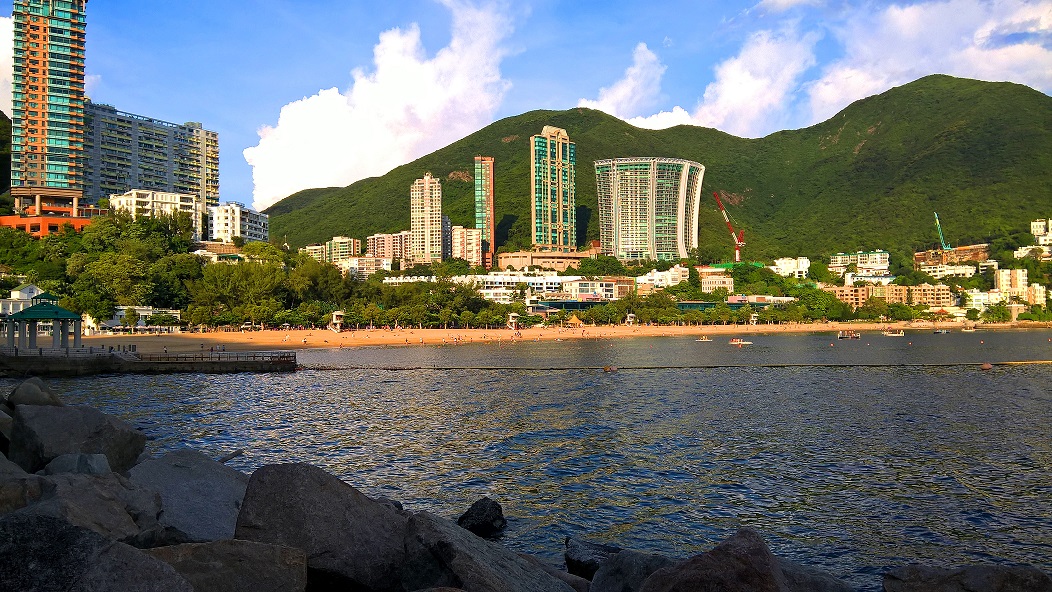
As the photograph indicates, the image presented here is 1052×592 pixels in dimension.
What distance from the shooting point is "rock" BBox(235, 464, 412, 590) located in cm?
781

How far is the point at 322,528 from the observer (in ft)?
26.1

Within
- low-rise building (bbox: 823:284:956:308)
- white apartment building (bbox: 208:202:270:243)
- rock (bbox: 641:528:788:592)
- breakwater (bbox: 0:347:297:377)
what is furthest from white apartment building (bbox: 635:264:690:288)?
rock (bbox: 641:528:788:592)

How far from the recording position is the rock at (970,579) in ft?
23.4

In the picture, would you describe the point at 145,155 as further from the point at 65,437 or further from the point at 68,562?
the point at 68,562

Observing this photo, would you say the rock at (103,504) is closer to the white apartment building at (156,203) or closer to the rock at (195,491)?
the rock at (195,491)

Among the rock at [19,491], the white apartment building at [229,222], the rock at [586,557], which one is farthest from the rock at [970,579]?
the white apartment building at [229,222]

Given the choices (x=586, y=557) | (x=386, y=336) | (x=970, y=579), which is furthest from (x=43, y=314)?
(x=970, y=579)

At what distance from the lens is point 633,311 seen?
145 meters

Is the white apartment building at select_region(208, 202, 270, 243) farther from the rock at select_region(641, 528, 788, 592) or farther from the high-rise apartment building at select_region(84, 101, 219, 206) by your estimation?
the rock at select_region(641, 528, 788, 592)

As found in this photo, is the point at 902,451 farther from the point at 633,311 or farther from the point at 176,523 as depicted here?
the point at 633,311

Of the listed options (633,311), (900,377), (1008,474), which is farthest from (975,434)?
(633,311)

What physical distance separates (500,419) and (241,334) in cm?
6838

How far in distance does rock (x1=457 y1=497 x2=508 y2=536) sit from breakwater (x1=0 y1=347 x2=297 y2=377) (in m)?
44.4

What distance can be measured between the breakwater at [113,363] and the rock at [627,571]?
51791 millimetres
